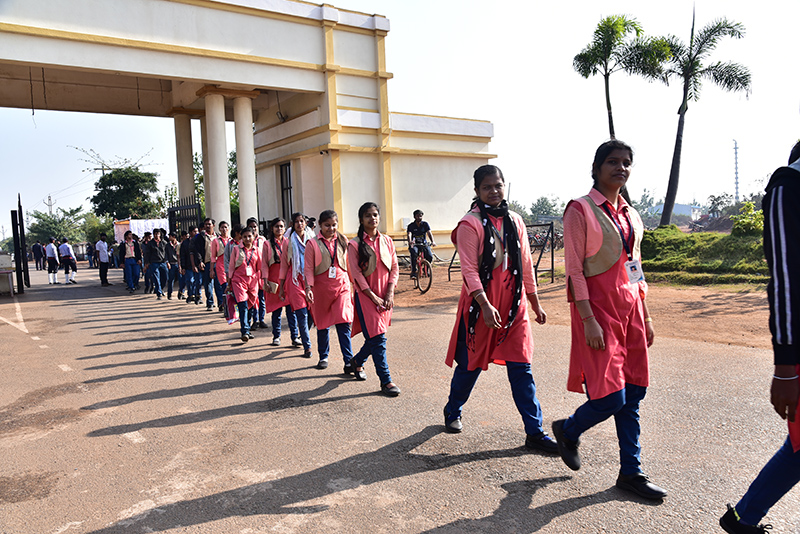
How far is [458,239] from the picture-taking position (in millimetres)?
4059

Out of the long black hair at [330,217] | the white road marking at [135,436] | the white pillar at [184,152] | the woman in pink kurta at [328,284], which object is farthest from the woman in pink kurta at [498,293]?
the white pillar at [184,152]

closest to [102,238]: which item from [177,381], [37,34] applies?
[37,34]

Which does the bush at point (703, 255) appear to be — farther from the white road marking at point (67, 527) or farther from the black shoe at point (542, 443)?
the white road marking at point (67, 527)

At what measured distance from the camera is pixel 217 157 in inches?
739

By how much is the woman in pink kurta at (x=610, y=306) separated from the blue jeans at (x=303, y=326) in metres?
4.70

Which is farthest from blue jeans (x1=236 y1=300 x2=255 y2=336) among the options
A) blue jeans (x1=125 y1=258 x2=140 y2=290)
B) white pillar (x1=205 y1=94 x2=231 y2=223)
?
blue jeans (x1=125 y1=258 x2=140 y2=290)

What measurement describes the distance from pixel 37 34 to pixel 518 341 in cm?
1591

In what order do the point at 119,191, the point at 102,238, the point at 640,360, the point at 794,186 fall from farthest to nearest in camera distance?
the point at 119,191
the point at 102,238
the point at 640,360
the point at 794,186

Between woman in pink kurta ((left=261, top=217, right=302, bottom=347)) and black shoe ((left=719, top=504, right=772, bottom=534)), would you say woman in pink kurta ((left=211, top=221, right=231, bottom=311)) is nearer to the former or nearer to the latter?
woman in pink kurta ((left=261, top=217, right=302, bottom=347))

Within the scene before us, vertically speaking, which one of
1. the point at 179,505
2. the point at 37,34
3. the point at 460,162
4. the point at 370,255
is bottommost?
the point at 179,505

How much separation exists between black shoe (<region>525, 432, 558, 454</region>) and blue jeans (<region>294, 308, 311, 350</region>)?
4.04 metres

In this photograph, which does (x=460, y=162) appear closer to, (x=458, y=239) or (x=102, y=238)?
(x=102, y=238)

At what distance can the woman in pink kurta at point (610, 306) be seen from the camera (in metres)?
3.23

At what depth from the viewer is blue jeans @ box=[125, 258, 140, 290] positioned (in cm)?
1822
